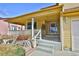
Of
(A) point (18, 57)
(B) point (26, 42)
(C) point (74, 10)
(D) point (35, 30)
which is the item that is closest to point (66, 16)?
(C) point (74, 10)

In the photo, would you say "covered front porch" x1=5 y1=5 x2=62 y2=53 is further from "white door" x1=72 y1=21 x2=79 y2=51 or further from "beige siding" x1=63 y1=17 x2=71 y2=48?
"white door" x1=72 y1=21 x2=79 y2=51

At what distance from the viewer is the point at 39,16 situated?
469 cm

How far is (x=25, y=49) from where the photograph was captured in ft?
15.1

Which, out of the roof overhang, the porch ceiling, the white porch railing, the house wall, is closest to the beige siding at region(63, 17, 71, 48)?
the house wall

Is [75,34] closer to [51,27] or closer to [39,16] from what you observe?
[51,27]

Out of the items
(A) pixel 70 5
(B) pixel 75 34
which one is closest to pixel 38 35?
(B) pixel 75 34

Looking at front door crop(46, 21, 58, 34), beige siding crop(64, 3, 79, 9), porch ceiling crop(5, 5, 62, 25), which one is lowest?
front door crop(46, 21, 58, 34)

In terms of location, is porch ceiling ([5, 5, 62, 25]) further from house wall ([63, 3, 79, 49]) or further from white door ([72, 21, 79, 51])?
white door ([72, 21, 79, 51])

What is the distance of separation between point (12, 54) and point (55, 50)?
93 cm

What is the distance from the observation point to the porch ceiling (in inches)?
181

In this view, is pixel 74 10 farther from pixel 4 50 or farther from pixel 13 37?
pixel 4 50

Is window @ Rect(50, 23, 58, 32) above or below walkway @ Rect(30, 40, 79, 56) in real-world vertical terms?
above

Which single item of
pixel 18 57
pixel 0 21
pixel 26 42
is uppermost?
pixel 0 21

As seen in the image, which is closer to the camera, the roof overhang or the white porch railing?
the roof overhang
